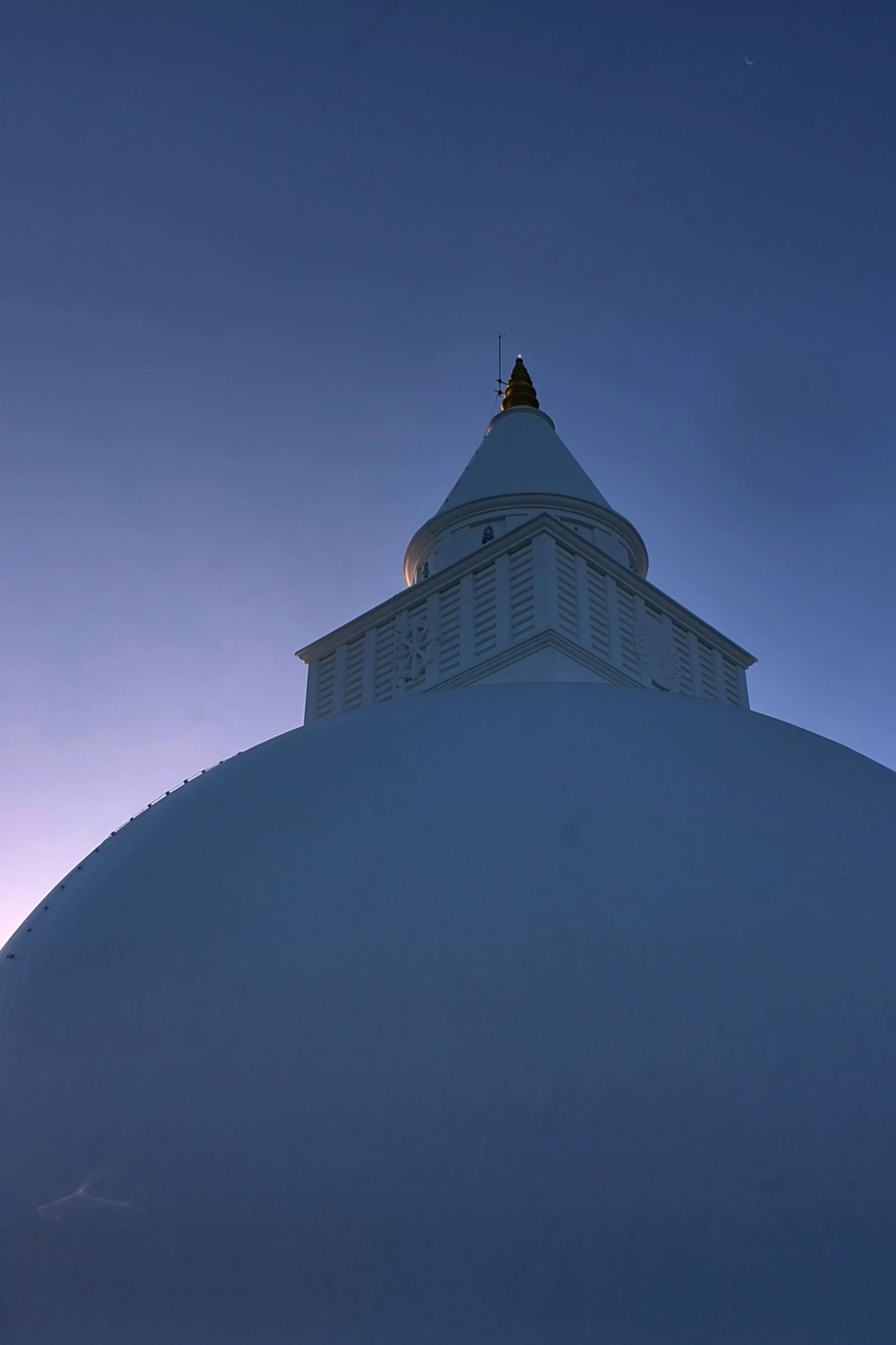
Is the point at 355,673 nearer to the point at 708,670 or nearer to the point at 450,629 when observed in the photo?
the point at 450,629

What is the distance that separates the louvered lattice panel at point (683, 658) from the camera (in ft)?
49.8

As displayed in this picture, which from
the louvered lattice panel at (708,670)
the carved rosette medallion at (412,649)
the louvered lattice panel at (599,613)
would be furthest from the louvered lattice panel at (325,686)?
the louvered lattice panel at (708,670)

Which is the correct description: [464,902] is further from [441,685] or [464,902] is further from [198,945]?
[441,685]

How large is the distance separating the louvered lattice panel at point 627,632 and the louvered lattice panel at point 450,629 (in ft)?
6.98

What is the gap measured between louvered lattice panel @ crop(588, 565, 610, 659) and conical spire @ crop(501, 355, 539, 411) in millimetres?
6028

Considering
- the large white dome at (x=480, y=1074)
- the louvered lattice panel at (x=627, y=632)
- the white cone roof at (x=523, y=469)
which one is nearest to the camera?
the large white dome at (x=480, y=1074)

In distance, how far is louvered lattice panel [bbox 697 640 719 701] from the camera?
1568 cm

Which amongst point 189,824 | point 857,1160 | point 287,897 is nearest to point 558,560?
point 189,824

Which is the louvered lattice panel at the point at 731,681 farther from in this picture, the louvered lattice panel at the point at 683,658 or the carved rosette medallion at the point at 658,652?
the carved rosette medallion at the point at 658,652

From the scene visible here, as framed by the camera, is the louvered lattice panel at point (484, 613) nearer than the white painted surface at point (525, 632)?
No

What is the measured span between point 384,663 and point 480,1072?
33.6 feet

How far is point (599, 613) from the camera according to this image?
14297 millimetres

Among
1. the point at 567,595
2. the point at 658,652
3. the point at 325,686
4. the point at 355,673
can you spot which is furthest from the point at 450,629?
Result: the point at 658,652

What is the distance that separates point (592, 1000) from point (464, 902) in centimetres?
90
